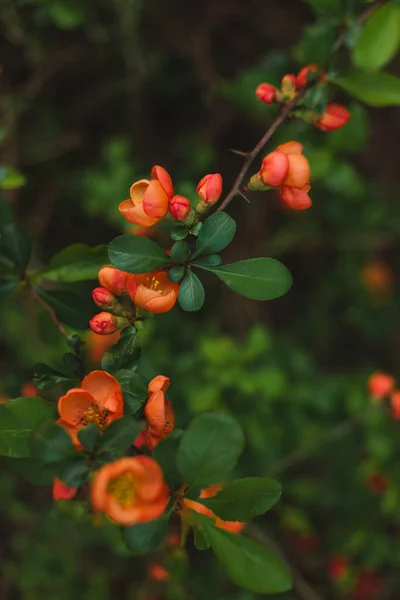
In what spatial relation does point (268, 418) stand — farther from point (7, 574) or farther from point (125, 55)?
point (125, 55)

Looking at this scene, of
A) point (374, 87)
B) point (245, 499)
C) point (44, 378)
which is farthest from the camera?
point (374, 87)

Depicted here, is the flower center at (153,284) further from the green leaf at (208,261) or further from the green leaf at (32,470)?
the green leaf at (32,470)

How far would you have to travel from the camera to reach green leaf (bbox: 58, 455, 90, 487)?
→ 32.1 inches

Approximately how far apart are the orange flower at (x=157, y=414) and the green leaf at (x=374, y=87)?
709 mm

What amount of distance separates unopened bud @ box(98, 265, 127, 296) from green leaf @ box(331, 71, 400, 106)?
0.61 m

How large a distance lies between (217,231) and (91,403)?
305 mm

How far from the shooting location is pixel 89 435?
0.80 m

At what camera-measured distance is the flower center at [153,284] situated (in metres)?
0.94

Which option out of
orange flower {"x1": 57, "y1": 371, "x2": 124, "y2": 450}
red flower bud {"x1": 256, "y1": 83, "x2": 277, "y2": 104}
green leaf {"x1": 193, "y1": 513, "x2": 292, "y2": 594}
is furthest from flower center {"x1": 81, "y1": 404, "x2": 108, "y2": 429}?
red flower bud {"x1": 256, "y1": 83, "x2": 277, "y2": 104}

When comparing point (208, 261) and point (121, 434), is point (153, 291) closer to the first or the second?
point (208, 261)

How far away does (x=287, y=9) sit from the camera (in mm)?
2268

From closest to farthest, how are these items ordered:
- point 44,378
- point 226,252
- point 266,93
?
point 44,378 → point 266,93 → point 226,252

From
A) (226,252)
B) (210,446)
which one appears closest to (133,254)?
(210,446)

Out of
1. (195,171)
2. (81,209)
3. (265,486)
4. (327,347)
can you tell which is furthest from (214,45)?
(265,486)
